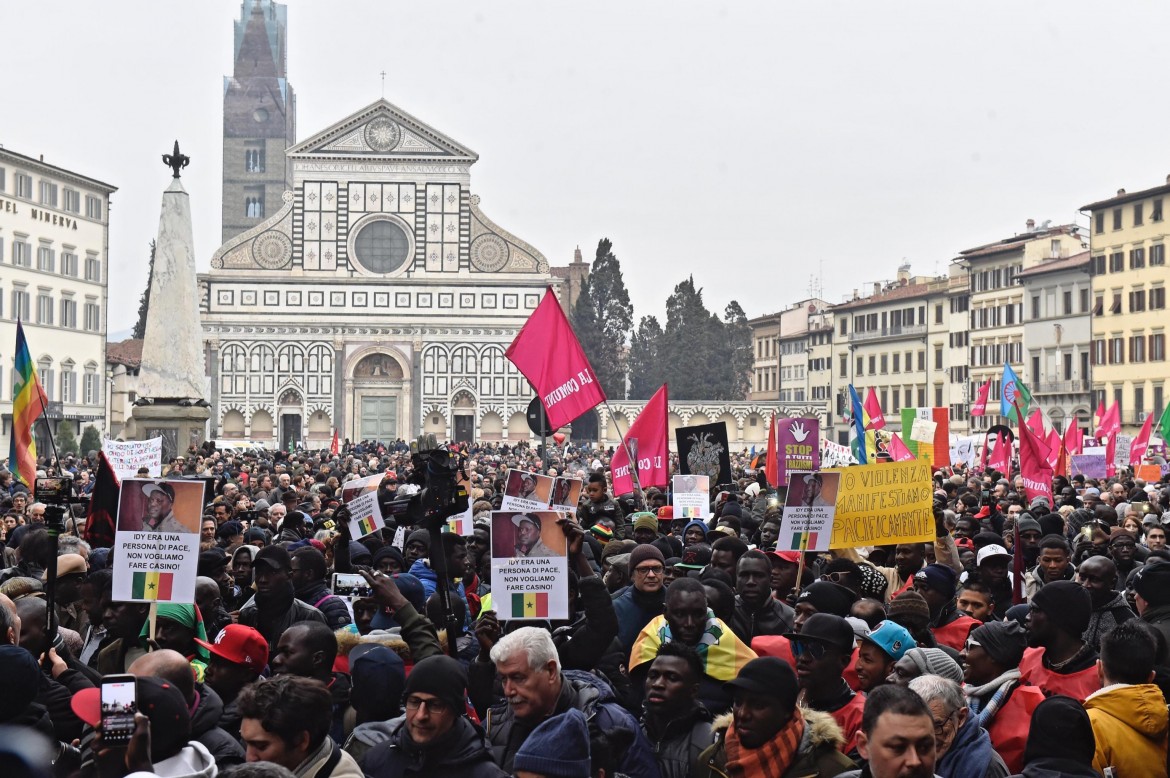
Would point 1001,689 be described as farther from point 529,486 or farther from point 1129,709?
point 529,486

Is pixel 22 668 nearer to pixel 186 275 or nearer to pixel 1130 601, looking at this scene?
pixel 1130 601

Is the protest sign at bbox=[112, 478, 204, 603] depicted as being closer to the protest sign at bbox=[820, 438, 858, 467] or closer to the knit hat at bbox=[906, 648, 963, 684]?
the knit hat at bbox=[906, 648, 963, 684]

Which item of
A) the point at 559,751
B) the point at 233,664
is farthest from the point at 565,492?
the point at 559,751

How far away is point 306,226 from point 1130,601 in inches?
2756

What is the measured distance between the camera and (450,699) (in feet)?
15.0

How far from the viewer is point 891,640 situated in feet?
18.0

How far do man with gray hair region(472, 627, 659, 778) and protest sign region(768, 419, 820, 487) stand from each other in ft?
35.8

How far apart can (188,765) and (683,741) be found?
176 cm

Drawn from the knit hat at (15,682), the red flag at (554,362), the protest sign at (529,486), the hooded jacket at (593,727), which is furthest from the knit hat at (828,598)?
the red flag at (554,362)

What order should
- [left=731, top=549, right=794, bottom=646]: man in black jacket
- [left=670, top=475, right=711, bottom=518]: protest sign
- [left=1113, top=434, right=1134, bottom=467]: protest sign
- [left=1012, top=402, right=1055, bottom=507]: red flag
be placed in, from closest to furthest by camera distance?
[left=731, top=549, right=794, bottom=646]: man in black jacket < [left=670, top=475, right=711, bottom=518]: protest sign < [left=1012, top=402, right=1055, bottom=507]: red flag < [left=1113, top=434, right=1134, bottom=467]: protest sign

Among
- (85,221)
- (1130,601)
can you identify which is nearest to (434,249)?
(85,221)

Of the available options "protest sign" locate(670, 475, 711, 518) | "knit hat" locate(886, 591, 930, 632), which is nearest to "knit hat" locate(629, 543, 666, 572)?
"knit hat" locate(886, 591, 930, 632)

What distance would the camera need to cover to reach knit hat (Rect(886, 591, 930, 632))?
21.1 feet

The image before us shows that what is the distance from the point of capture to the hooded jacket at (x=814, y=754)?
4570mm
